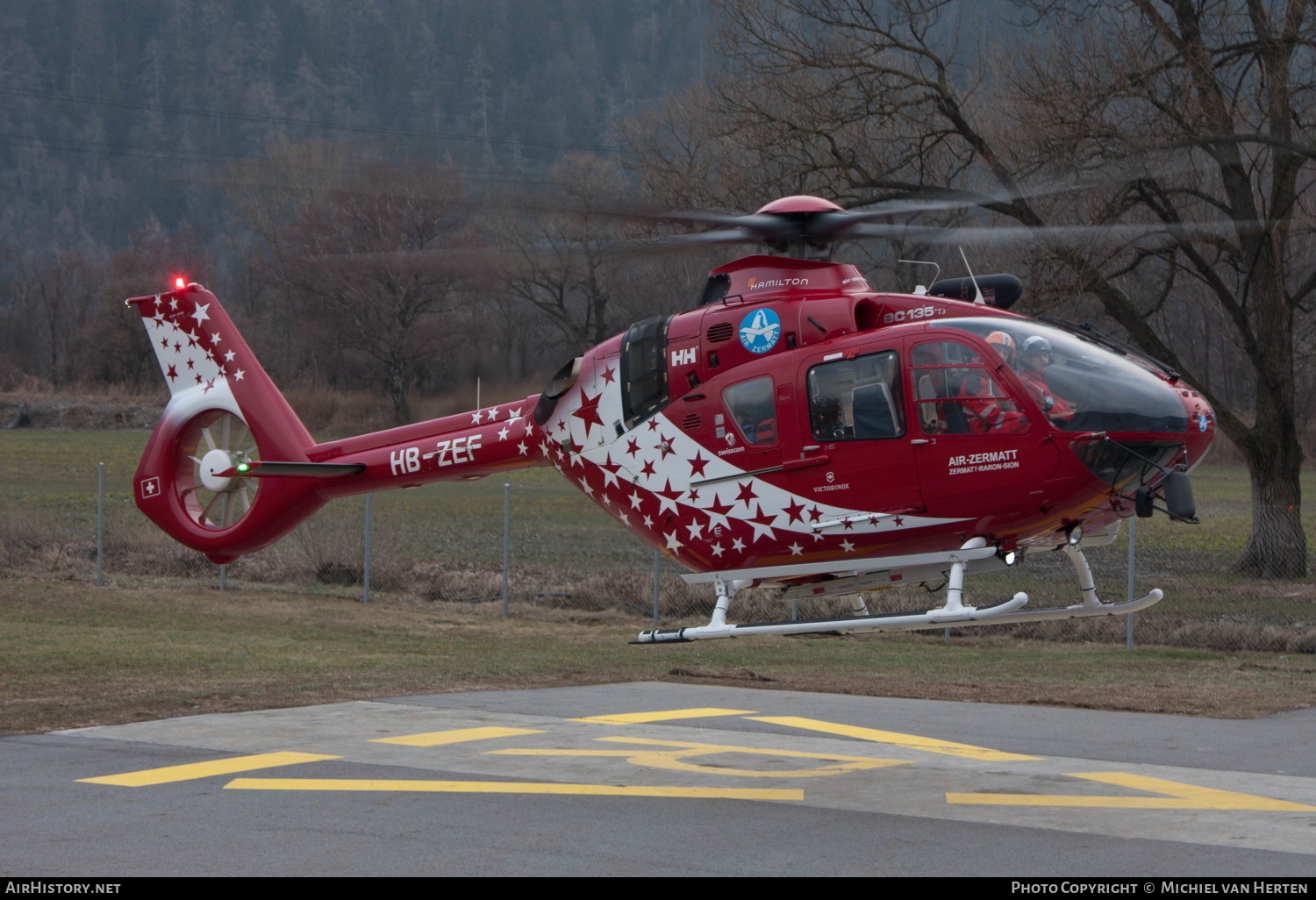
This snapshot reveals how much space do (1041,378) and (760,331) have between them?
2.24 m

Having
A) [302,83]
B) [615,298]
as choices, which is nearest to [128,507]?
[615,298]

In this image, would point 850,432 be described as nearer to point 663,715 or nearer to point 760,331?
point 760,331

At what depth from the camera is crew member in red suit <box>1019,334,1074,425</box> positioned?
31.9ft

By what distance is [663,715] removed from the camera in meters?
14.2

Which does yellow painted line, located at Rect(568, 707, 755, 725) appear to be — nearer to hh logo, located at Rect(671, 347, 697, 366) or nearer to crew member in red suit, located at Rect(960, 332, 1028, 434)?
hh logo, located at Rect(671, 347, 697, 366)

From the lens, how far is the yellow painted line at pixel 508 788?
1005 cm

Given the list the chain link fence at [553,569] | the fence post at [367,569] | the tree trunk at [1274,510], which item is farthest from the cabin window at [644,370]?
the tree trunk at [1274,510]

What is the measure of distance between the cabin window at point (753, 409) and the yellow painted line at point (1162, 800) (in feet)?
9.87

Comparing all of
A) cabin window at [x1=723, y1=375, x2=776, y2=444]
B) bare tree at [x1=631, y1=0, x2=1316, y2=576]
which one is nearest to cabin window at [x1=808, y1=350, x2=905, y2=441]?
cabin window at [x1=723, y1=375, x2=776, y2=444]

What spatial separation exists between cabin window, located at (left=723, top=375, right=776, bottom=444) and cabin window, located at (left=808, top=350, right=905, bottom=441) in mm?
355

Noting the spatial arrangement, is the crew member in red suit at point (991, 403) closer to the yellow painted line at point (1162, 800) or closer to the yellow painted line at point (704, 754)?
the yellow painted line at point (1162, 800)

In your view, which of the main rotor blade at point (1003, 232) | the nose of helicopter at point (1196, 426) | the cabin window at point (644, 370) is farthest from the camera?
the cabin window at point (644, 370)

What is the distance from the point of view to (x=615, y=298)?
29.8 metres

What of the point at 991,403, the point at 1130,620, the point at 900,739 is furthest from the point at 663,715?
the point at 1130,620
